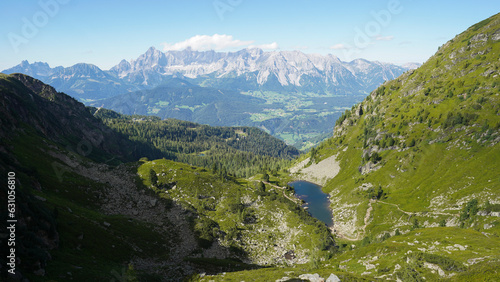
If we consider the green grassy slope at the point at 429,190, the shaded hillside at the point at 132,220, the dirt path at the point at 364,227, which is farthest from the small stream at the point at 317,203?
the shaded hillside at the point at 132,220

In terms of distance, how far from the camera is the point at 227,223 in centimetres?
9094

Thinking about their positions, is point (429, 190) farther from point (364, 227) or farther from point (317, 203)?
point (317, 203)

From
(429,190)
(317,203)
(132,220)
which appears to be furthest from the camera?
(317,203)

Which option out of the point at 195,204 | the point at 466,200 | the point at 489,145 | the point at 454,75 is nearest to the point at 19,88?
the point at 195,204

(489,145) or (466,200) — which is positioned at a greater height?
(489,145)

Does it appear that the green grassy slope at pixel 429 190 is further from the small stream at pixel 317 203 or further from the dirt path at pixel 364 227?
the small stream at pixel 317 203

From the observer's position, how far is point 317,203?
17125cm

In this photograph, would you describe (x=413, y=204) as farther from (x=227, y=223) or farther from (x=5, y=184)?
(x=5, y=184)

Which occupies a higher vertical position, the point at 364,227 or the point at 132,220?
the point at 132,220

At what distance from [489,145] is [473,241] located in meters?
92.5

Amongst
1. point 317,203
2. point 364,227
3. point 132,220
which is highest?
point 132,220

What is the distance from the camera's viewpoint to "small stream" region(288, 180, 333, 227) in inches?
5979

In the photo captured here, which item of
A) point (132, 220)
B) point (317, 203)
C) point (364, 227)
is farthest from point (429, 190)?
point (132, 220)

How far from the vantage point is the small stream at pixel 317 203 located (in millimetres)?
151875
